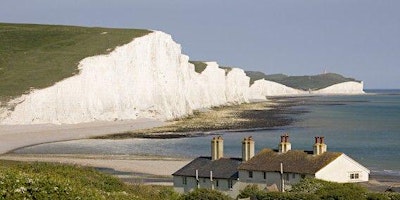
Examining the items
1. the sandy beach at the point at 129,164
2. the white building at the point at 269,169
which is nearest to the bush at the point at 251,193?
the white building at the point at 269,169

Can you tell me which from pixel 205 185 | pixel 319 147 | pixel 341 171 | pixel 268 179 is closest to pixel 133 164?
pixel 205 185

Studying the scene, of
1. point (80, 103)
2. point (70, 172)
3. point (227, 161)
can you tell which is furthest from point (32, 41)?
point (70, 172)

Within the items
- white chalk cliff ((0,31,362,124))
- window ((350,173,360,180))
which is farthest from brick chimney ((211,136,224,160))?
white chalk cliff ((0,31,362,124))

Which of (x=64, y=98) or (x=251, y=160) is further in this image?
(x=64, y=98)

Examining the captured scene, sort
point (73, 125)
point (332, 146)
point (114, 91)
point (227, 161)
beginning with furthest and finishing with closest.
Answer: point (114, 91)
point (73, 125)
point (332, 146)
point (227, 161)

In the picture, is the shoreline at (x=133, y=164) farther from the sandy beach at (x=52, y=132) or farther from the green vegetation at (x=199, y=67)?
the green vegetation at (x=199, y=67)

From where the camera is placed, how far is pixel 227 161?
31281mm

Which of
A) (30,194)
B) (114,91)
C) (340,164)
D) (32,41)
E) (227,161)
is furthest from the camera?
(32,41)

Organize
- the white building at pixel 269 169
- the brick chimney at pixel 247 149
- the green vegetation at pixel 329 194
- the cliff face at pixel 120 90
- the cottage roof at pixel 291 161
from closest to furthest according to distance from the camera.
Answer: the green vegetation at pixel 329 194
the cottage roof at pixel 291 161
the white building at pixel 269 169
the brick chimney at pixel 247 149
the cliff face at pixel 120 90

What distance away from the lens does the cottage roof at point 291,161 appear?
1111 inches

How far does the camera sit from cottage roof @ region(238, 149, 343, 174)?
92.6 feet

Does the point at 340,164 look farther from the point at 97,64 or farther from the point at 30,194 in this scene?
the point at 97,64

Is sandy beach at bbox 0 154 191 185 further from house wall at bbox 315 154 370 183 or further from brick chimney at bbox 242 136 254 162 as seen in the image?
house wall at bbox 315 154 370 183

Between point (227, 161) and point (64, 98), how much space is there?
61008mm
